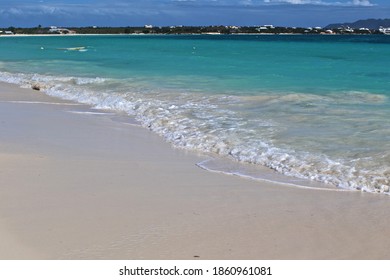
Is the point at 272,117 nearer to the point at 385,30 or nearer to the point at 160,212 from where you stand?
the point at 160,212

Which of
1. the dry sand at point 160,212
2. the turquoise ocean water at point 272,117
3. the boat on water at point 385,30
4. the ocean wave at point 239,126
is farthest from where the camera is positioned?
the boat on water at point 385,30

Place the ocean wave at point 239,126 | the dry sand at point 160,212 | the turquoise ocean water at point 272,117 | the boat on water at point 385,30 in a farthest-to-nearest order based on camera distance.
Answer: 1. the boat on water at point 385,30
2. the turquoise ocean water at point 272,117
3. the ocean wave at point 239,126
4. the dry sand at point 160,212

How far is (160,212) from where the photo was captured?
540cm

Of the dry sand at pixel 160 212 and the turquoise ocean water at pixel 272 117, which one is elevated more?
the turquoise ocean water at pixel 272 117

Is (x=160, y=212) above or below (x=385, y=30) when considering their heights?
below

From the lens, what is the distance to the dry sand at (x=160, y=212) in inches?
176

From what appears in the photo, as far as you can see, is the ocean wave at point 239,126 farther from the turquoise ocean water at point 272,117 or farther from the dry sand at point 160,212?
the dry sand at point 160,212

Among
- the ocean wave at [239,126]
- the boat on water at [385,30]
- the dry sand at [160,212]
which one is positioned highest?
the boat on water at [385,30]

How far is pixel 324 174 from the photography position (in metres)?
6.92

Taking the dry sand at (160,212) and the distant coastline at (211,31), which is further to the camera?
the distant coastline at (211,31)

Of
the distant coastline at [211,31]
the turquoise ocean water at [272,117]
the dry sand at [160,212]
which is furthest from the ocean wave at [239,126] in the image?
the distant coastline at [211,31]

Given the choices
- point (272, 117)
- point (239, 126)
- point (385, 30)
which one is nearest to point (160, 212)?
point (239, 126)

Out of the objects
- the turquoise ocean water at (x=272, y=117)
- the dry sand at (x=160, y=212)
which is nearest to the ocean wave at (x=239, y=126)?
the turquoise ocean water at (x=272, y=117)

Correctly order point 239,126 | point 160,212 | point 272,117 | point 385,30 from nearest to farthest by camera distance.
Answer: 1. point 160,212
2. point 239,126
3. point 272,117
4. point 385,30
